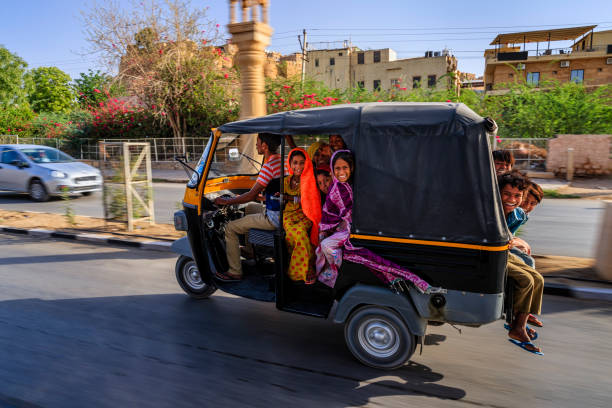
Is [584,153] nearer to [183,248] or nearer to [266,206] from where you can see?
[266,206]

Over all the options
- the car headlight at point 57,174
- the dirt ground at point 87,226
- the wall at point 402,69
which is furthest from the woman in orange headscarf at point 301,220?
the wall at point 402,69

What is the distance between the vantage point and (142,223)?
859 centimetres

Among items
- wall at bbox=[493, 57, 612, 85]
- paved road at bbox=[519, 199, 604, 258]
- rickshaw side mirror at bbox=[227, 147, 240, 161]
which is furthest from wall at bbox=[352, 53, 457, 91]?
rickshaw side mirror at bbox=[227, 147, 240, 161]

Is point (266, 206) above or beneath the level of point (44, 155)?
beneath

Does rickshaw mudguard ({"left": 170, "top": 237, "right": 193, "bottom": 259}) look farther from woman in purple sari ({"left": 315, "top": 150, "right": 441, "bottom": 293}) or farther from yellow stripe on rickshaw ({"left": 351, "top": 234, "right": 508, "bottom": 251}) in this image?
yellow stripe on rickshaw ({"left": 351, "top": 234, "right": 508, "bottom": 251})

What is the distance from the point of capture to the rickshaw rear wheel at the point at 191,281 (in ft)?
16.3

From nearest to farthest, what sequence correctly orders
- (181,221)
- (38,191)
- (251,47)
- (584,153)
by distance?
(181,221)
(251,47)
(38,191)
(584,153)


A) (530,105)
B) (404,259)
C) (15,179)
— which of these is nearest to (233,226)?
(404,259)

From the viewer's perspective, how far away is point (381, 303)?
11.0ft

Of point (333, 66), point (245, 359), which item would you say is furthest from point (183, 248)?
point (333, 66)

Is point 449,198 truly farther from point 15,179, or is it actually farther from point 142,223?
point 15,179

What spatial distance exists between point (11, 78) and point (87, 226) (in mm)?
51773

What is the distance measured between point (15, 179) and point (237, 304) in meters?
11.0

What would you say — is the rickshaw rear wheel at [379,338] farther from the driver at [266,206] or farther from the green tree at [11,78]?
the green tree at [11,78]
